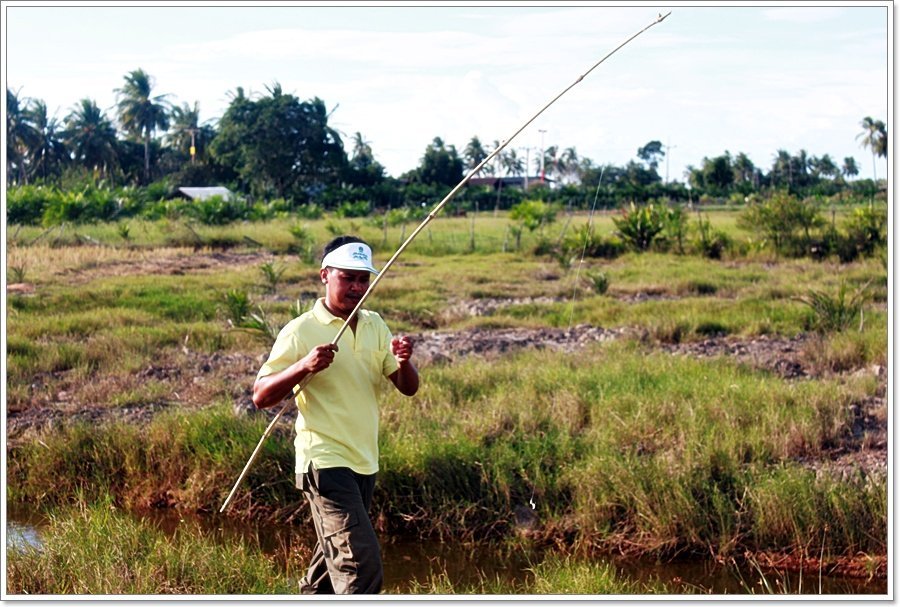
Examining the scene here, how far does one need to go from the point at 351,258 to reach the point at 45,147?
1874 inches

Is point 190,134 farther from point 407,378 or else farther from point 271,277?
point 407,378

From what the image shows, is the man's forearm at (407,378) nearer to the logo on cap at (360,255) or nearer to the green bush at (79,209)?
the logo on cap at (360,255)

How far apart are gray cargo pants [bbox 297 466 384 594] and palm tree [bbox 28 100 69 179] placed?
45877 mm

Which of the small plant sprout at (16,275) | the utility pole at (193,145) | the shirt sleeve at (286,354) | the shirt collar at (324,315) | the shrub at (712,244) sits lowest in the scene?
the small plant sprout at (16,275)

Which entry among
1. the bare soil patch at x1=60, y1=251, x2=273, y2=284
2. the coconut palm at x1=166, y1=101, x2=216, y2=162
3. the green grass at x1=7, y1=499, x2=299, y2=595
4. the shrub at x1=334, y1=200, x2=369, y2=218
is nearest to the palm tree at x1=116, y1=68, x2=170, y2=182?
the coconut palm at x1=166, y1=101, x2=216, y2=162

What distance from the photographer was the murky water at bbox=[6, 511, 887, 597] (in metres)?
5.53

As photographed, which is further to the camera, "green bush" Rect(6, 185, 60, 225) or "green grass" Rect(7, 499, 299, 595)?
"green bush" Rect(6, 185, 60, 225)

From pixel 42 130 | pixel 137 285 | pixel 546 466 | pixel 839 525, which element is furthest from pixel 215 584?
pixel 42 130

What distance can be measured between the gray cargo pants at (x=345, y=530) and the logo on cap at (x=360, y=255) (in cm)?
70

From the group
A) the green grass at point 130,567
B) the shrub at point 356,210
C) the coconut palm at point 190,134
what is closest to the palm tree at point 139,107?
the coconut palm at point 190,134

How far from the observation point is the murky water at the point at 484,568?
5.53m

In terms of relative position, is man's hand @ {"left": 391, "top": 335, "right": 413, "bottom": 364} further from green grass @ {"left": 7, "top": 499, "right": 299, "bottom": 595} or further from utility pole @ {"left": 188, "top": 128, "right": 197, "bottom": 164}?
utility pole @ {"left": 188, "top": 128, "right": 197, "bottom": 164}

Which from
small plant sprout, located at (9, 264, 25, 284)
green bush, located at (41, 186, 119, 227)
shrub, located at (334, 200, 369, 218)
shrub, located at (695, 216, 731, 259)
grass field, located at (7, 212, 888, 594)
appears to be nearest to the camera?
grass field, located at (7, 212, 888, 594)

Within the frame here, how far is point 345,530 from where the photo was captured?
3.41 m
